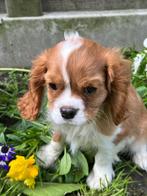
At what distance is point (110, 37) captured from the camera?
454cm

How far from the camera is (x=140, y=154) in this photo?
129 inches

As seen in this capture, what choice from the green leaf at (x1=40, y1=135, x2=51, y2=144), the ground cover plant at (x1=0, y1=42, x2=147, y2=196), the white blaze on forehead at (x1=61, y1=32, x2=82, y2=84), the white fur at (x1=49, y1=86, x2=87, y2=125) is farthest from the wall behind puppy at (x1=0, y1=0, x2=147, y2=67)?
the white fur at (x1=49, y1=86, x2=87, y2=125)

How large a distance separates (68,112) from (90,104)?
14 centimetres

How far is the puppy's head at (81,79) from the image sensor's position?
256cm

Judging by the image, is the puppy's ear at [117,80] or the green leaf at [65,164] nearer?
the puppy's ear at [117,80]

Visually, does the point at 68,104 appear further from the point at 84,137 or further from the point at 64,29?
the point at 64,29

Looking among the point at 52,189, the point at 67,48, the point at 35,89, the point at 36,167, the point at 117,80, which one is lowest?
the point at 52,189


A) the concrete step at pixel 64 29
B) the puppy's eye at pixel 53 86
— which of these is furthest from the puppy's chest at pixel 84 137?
the concrete step at pixel 64 29

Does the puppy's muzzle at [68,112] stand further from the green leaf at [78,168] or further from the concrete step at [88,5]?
the concrete step at [88,5]

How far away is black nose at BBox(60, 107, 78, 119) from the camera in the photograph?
2.58 metres

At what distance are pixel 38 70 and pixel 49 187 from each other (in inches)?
27.8

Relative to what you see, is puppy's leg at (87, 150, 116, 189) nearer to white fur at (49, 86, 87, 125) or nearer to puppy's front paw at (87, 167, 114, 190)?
puppy's front paw at (87, 167, 114, 190)

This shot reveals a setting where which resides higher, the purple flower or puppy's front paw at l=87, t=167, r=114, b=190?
the purple flower

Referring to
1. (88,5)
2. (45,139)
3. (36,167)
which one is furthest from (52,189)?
(88,5)
